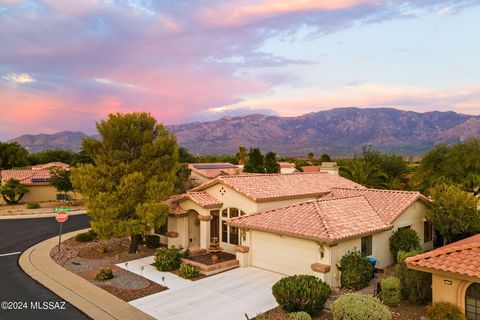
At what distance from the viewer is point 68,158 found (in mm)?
81500

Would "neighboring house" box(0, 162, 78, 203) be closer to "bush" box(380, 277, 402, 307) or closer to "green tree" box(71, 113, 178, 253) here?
"green tree" box(71, 113, 178, 253)

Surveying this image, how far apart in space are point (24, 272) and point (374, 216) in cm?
1966

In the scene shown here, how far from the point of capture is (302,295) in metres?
13.3

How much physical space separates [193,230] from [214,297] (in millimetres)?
9053

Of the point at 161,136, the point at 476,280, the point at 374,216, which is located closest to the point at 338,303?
the point at 476,280

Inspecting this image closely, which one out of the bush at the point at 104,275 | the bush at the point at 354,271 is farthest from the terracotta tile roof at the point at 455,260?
the bush at the point at 104,275

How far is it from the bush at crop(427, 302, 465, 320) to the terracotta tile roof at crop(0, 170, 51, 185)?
51261 mm

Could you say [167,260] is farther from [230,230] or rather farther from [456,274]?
[456,274]

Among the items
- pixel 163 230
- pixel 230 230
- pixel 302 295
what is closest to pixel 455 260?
pixel 302 295

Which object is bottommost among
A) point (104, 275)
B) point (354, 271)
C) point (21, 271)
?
point (21, 271)

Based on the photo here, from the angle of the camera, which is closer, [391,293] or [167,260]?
[391,293]

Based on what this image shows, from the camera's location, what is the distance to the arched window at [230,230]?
22.5m

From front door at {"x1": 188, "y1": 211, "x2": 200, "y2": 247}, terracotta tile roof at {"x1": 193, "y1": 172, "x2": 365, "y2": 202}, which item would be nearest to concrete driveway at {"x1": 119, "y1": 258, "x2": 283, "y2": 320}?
front door at {"x1": 188, "y1": 211, "x2": 200, "y2": 247}

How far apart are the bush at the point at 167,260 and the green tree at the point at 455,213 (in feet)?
51.9
